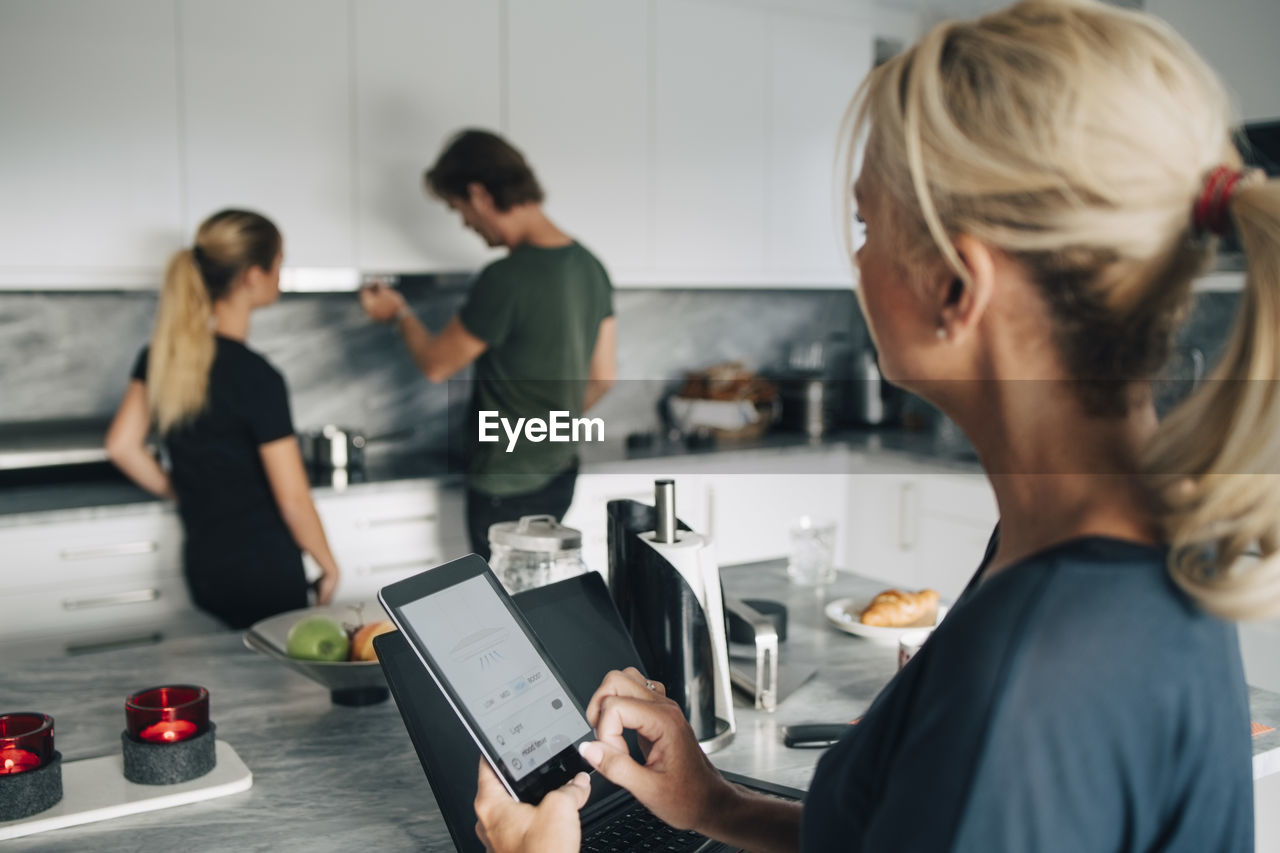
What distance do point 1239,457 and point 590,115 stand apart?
290 cm

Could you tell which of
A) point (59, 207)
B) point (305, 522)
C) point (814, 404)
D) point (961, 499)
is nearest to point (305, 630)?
point (305, 522)

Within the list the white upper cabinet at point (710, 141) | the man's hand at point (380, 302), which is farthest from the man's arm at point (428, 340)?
the white upper cabinet at point (710, 141)

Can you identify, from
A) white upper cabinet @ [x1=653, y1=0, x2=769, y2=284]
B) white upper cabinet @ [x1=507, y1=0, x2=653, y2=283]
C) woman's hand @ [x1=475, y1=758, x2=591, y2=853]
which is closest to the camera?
woman's hand @ [x1=475, y1=758, x2=591, y2=853]

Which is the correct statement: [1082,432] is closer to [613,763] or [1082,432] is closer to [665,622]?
[613,763]

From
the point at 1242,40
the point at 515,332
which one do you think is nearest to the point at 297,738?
the point at 515,332

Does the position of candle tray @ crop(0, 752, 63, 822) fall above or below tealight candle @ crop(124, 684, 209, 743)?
below

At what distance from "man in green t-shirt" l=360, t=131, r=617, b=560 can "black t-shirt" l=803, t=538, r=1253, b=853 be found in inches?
88.3

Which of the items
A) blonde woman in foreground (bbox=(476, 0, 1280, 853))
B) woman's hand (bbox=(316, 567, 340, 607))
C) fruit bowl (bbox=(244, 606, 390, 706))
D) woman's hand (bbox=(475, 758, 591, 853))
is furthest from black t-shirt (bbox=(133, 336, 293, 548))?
blonde woman in foreground (bbox=(476, 0, 1280, 853))

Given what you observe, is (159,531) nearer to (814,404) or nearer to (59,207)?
(59,207)

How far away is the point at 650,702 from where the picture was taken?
939 millimetres

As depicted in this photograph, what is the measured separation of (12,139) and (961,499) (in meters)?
2.72

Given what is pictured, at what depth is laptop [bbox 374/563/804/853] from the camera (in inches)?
36.8

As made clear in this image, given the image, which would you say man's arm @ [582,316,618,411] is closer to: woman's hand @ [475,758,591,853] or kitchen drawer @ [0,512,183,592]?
kitchen drawer @ [0,512,183,592]

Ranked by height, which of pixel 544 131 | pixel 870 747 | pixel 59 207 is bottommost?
pixel 870 747
